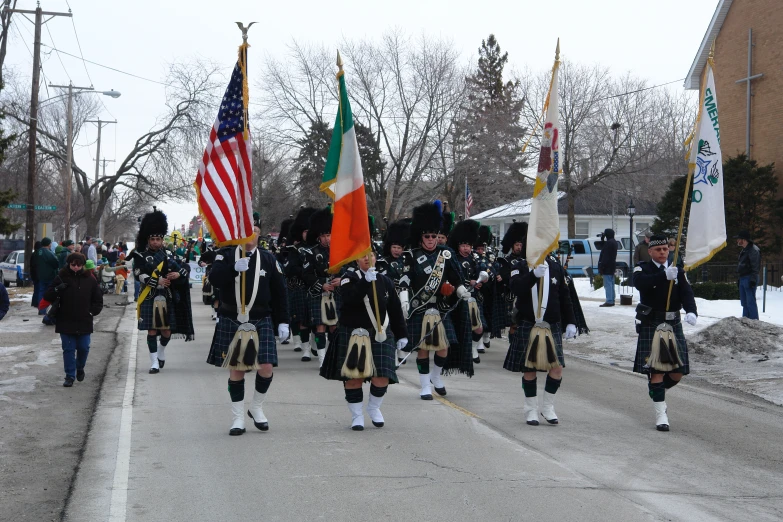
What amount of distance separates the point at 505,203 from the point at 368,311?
41.0m

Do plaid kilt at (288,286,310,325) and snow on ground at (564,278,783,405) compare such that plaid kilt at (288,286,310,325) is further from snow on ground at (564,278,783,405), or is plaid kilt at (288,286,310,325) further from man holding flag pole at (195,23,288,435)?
snow on ground at (564,278,783,405)

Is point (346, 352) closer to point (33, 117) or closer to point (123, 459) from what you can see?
point (123, 459)

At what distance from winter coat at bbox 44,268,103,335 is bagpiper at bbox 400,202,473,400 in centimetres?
386

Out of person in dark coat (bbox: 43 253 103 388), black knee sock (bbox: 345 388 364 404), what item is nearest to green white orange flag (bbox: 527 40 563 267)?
black knee sock (bbox: 345 388 364 404)

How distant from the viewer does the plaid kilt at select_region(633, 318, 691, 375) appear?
8133mm

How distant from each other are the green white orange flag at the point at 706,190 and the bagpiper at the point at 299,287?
5751 millimetres

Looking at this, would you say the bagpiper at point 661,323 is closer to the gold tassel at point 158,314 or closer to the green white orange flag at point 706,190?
the green white orange flag at point 706,190

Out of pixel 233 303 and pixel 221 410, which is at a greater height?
pixel 233 303

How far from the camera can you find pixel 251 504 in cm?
555

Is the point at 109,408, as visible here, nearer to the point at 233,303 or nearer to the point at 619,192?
the point at 233,303

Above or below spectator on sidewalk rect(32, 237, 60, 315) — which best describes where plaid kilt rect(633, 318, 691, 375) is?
below

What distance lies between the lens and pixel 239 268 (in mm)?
7477

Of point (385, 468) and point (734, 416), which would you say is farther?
point (734, 416)

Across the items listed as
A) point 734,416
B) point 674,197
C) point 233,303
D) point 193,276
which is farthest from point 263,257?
point 193,276
